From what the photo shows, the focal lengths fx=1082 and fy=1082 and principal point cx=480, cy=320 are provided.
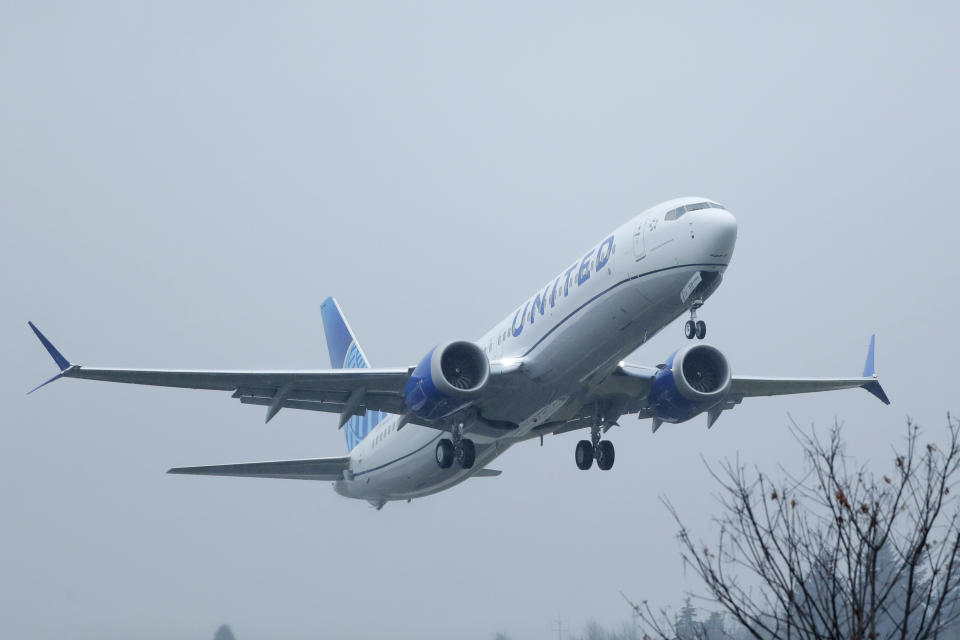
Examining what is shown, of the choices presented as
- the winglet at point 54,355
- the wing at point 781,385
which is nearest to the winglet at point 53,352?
the winglet at point 54,355

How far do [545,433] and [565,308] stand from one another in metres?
7.04

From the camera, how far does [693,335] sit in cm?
2462

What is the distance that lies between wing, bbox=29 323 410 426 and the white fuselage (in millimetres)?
2621

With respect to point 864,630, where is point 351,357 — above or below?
above

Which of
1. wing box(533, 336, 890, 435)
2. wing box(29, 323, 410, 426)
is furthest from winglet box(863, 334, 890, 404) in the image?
wing box(29, 323, 410, 426)

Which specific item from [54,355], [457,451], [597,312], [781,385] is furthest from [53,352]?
[781,385]

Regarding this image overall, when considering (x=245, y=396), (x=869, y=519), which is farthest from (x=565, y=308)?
(x=869, y=519)

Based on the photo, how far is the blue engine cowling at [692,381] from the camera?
29.6m

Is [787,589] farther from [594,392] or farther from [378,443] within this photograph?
[378,443]

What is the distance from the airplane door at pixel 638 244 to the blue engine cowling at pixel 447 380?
4.79 meters

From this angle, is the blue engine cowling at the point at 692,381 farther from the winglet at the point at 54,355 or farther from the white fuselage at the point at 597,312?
the winglet at the point at 54,355

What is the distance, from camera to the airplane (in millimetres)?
24828

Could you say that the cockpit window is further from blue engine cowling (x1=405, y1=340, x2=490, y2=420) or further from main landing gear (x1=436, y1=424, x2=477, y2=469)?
main landing gear (x1=436, y1=424, x2=477, y2=469)

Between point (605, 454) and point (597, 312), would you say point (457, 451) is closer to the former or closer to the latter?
point (605, 454)
